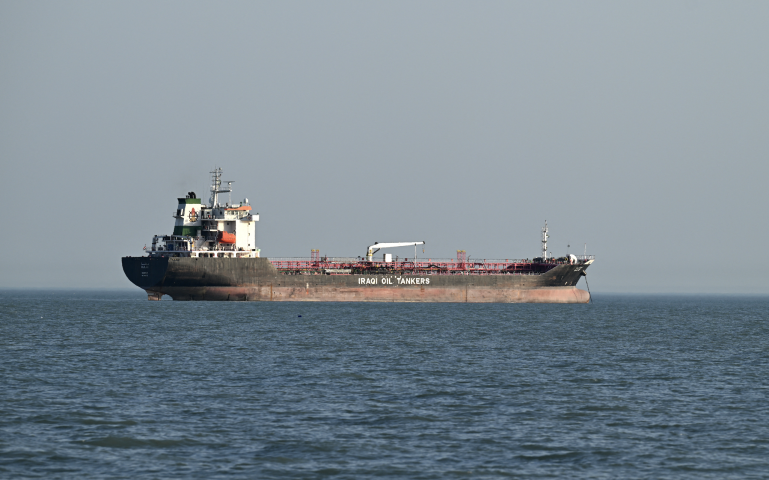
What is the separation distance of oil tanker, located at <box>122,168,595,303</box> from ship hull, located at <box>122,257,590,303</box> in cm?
10

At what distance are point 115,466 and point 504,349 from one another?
29.1 m

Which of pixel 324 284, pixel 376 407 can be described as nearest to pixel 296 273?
pixel 324 284

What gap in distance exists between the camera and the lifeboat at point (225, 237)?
85375 millimetres

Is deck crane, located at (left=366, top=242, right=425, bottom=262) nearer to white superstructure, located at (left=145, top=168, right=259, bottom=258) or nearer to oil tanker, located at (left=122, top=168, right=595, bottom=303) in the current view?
oil tanker, located at (left=122, top=168, right=595, bottom=303)

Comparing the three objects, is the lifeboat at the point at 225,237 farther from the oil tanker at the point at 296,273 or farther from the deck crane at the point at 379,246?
the deck crane at the point at 379,246

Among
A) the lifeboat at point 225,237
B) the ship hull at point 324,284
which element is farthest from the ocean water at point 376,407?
the lifeboat at point 225,237

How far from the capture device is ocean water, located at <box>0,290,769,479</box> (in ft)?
63.5

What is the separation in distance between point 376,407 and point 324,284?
61.7 meters

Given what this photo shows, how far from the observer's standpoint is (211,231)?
85.8m

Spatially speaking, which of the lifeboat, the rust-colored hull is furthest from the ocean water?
the lifeboat

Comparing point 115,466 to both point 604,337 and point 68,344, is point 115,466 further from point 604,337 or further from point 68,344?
point 604,337

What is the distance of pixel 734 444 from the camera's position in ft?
70.8

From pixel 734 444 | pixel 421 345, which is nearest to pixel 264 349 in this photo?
pixel 421 345

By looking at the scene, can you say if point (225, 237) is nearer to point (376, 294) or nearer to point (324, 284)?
point (324, 284)
